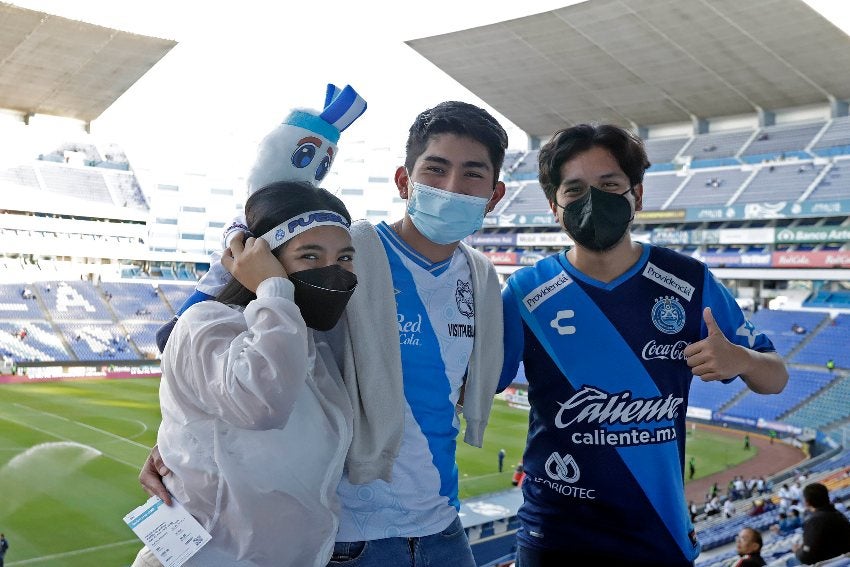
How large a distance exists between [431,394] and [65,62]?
4594 cm

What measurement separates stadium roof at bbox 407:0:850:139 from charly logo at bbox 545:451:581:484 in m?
30.4

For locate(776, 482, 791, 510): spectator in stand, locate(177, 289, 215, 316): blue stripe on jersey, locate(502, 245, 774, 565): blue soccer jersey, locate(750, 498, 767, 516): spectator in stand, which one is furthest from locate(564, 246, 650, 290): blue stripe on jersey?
locate(750, 498, 767, 516): spectator in stand

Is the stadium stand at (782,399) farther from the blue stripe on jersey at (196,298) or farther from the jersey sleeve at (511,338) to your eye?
the blue stripe on jersey at (196,298)

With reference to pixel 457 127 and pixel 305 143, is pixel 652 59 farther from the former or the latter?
pixel 305 143

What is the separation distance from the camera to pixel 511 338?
9.80ft

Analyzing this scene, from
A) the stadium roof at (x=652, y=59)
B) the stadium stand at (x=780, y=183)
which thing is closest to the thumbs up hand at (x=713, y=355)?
the stadium roof at (x=652, y=59)

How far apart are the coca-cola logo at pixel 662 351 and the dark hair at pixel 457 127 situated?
0.86 m

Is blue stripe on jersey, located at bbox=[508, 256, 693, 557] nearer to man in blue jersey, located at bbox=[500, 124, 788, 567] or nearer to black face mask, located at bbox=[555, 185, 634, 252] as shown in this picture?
man in blue jersey, located at bbox=[500, 124, 788, 567]

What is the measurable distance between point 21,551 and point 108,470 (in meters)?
4.76

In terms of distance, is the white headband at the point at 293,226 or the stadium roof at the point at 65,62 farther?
the stadium roof at the point at 65,62

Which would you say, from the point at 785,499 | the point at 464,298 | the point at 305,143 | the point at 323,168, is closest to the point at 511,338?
the point at 464,298

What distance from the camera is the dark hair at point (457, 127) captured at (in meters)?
2.69

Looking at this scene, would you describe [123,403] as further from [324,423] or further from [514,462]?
[324,423]

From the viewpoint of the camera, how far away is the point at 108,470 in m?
17.5
